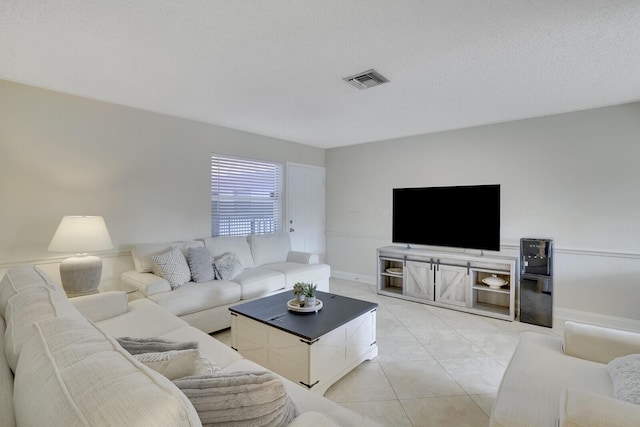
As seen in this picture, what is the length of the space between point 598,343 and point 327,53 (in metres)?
2.39

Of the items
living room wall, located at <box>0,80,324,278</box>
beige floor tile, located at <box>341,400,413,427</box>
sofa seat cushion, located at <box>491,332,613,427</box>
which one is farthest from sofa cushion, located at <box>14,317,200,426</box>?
living room wall, located at <box>0,80,324,278</box>

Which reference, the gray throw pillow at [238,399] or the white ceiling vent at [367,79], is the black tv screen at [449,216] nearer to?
the white ceiling vent at [367,79]

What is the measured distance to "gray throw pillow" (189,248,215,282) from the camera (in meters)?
3.11

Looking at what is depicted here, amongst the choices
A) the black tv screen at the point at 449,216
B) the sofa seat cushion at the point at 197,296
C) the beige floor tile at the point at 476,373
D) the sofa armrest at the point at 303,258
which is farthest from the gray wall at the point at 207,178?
the beige floor tile at the point at 476,373

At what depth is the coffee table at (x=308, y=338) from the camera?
198 cm

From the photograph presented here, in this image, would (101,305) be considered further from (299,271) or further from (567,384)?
(567,384)

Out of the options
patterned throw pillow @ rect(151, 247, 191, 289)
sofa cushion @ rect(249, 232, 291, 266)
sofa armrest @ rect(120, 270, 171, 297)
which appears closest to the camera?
sofa armrest @ rect(120, 270, 171, 297)

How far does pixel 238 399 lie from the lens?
83 centimetres

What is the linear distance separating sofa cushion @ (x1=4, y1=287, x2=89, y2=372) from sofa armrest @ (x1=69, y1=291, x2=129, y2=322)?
0.81 meters

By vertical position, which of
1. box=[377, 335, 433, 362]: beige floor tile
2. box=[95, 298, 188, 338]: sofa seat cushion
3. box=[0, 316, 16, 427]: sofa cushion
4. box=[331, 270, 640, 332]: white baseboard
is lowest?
box=[377, 335, 433, 362]: beige floor tile

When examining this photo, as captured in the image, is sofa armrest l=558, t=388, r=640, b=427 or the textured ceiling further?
the textured ceiling

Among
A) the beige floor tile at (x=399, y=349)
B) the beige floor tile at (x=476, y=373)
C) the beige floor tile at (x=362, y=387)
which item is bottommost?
the beige floor tile at (x=362, y=387)

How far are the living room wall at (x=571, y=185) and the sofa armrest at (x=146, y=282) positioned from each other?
131 inches

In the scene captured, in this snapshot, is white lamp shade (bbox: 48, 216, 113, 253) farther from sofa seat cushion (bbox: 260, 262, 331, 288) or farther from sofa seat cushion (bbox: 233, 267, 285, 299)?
sofa seat cushion (bbox: 260, 262, 331, 288)
